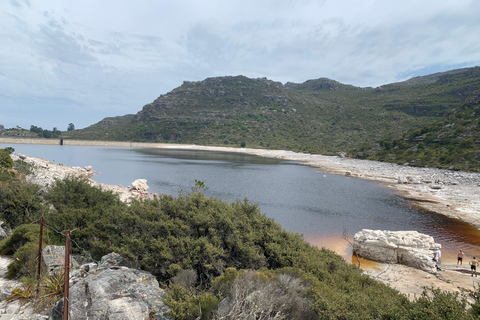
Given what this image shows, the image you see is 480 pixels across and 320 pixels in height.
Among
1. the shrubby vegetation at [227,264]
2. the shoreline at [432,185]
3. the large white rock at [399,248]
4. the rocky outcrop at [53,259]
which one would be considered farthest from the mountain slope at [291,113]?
the rocky outcrop at [53,259]

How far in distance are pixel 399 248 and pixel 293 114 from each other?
4971 inches

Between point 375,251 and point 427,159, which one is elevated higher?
point 427,159

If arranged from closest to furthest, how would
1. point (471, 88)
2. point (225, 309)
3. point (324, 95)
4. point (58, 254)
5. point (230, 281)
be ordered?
point (225, 309) → point (230, 281) → point (58, 254) → point (471, 88) → point (324, 95)

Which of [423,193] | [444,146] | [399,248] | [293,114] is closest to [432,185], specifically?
[423,193]

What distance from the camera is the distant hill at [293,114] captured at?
89.3 meters

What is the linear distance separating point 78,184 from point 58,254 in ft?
18.9

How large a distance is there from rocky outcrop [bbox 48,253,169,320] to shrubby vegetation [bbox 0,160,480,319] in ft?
1.23

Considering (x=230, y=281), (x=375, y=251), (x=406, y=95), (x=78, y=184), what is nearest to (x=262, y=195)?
(x=375, y=251)

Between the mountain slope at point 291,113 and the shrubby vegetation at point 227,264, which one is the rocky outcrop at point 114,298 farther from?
the mountain slope at point 291,113

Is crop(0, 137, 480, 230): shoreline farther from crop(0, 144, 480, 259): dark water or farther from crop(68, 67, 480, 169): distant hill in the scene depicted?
crop(68, 67, 480, 169): distant hill

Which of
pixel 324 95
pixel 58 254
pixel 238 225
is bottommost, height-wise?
pixel 58 254

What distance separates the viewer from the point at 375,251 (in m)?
13.7

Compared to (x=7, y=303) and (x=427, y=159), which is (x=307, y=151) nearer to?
(x=427, y=159)

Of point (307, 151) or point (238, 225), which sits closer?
point (238, 225)
